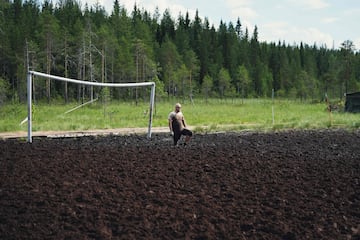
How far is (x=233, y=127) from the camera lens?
818 inches

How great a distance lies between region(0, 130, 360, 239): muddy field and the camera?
214 inches

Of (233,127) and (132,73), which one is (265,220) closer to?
(233,127)

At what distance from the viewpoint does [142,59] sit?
59688 mm

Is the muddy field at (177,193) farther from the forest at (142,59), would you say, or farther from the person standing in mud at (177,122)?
the forest at (142,59)

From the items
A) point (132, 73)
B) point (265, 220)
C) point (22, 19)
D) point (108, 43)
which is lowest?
point (265, 220)

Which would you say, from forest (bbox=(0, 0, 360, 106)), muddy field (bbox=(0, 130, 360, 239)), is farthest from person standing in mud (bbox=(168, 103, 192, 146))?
forest (bbox=(0, 0, 360, 106))

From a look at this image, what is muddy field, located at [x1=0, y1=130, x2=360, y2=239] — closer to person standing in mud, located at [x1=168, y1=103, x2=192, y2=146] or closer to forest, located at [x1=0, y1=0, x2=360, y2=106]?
person standing in mud, located at [x1=168, y1=103, x2=192, y2=146]

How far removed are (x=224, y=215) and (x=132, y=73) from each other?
196 ft

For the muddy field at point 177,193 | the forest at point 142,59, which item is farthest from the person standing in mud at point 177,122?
the forest at point 142,59

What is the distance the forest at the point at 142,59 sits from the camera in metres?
53.4

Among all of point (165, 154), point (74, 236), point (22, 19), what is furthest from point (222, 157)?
point (22, 19)

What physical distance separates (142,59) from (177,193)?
53581mm

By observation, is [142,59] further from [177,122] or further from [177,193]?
[177,193]

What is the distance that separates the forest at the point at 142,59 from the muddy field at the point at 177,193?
20.9 meters
